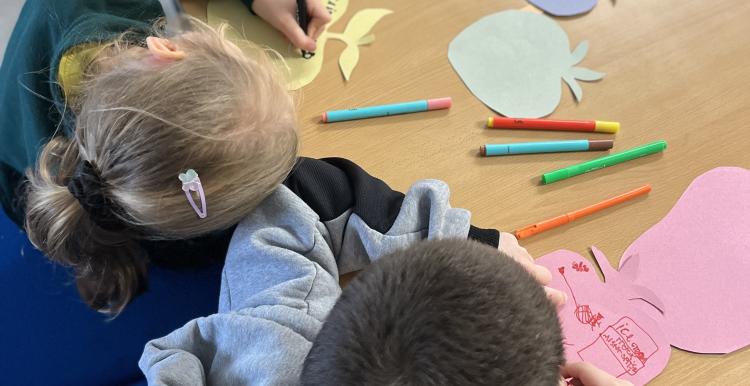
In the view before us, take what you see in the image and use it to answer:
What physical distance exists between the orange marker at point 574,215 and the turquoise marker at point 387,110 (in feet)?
0.64

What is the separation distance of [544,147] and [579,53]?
173 millimetres

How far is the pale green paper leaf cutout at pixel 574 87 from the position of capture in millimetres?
794

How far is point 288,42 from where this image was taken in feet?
2.68

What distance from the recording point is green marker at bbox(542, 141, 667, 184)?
2.41 feet

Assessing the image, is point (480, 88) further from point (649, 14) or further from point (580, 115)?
point (649, 14)

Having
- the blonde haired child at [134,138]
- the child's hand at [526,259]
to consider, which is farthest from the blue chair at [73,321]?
the child's hand at [526,259]

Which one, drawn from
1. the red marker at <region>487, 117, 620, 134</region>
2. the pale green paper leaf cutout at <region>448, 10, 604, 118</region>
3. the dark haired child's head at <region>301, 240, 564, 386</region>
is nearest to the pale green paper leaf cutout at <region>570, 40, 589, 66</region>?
the pale green paper leaf cutout at <region>448, 10, 604, 118</region>

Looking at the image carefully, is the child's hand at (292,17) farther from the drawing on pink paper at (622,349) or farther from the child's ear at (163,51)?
the drawing on pink paper at (622,349)

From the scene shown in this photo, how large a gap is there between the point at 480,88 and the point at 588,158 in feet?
0.54

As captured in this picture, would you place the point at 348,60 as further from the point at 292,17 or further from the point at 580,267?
the point at 580,267

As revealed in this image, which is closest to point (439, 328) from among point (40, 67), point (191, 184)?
point (191, 184)

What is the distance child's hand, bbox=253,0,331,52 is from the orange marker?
0.37 metres

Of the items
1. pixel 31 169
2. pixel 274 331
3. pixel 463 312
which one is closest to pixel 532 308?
pixel 463 312

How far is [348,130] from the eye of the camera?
29.8 inches
